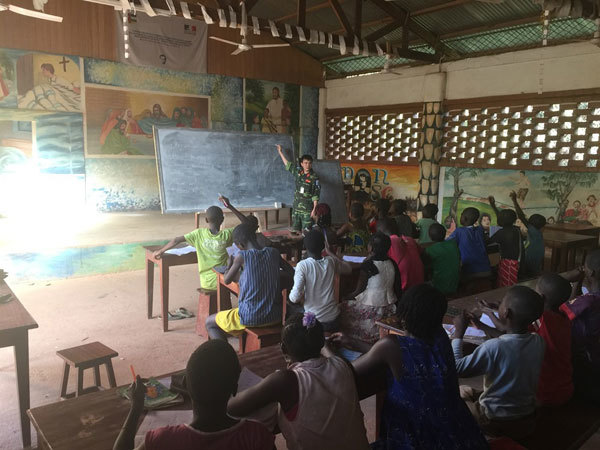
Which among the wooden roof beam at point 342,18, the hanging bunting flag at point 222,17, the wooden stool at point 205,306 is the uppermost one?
the wooden roof beam at point 342,18

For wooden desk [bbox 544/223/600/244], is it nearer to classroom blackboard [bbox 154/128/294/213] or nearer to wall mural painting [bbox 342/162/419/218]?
wall mural painting [bbox 342/162/419/218]

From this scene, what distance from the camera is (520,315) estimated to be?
72.7 inches

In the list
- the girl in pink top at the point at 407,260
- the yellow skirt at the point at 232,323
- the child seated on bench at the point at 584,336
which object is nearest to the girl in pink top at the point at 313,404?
the child seated on bench at the point at 584,336

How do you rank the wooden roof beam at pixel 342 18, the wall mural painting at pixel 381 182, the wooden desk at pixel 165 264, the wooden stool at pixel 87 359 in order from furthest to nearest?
the wall mural painting at pixel 381 182
the wooden roof beam at pixel 342 18
the wooden desk at pixel 165 264
the wooden stool at pixel 87 359

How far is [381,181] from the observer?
9664 millimetres

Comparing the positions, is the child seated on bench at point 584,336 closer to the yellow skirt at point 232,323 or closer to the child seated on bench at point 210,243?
the yellow skirt at point 232,323

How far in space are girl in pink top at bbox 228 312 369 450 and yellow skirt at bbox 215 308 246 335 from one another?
1721 mm

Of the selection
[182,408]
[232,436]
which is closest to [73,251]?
[182,408]

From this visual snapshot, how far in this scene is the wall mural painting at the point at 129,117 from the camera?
26.2ft

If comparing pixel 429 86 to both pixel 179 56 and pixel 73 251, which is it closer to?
pixel 179 56

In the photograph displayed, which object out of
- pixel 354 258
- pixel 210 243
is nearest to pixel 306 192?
pixel 354 258

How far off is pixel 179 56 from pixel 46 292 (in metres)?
5.04

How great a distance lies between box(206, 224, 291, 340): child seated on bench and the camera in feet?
10.2

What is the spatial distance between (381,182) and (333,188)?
244 cm
